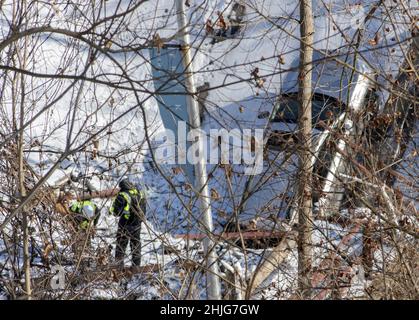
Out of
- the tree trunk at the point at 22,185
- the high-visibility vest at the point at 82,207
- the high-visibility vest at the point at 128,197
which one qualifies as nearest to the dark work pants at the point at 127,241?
the high-visibility vest at the point at 128,197

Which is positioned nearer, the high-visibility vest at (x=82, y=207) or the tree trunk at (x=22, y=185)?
the tree trunk at (x=22, y=185)

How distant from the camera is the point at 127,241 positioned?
33.9 feet

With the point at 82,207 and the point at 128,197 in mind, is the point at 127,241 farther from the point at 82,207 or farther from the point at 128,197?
the point at 82,207

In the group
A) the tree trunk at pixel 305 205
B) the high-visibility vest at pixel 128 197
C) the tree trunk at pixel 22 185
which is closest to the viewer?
the tree trunk at pixel 22 185

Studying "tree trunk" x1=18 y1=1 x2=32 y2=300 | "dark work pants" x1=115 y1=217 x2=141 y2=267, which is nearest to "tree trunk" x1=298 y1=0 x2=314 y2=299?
"dark work pants" x1=115 y1=217 x2=141 y2=267

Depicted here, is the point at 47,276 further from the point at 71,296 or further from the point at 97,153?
the point at 97,153

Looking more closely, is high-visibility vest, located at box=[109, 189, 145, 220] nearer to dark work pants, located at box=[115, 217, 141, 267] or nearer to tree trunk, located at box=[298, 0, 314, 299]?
dark work pants, located at box=[115, 217, 141, 267]

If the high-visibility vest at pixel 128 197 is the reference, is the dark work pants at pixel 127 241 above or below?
below

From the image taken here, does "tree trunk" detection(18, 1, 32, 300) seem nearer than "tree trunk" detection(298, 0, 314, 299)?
Yes

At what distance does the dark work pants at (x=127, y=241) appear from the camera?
374 inches

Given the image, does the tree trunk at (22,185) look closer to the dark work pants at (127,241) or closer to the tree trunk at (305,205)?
the dark work pants at (127,241)

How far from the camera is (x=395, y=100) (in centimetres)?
913

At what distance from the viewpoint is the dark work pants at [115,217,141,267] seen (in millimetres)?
9500
